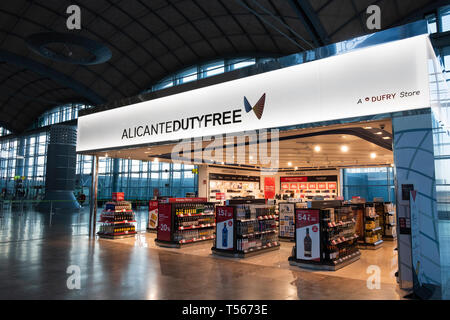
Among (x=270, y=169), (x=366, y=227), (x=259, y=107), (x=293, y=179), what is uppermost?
(x=259, y=107)

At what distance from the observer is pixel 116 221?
1143 centimetres

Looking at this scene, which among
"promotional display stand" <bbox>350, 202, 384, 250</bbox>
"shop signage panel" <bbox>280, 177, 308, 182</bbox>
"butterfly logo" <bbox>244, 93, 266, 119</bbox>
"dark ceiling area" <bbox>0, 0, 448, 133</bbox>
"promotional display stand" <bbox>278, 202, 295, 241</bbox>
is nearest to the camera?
"butterfly logo" <bbox>244, 93, 266, 119</bbox>

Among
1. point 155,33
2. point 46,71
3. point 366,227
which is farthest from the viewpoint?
point 46,71

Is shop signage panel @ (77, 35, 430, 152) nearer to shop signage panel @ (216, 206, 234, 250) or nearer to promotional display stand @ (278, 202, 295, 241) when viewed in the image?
shop signage panel @ (216, 206, 234, 250)

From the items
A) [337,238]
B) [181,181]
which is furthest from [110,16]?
[337,238]

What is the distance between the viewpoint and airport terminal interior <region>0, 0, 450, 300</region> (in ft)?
16.6

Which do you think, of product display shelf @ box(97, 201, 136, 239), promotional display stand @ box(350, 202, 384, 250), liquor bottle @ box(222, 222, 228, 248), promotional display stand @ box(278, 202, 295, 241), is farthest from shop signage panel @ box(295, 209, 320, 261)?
product display shelf @ box(97, 201, 136, 239)

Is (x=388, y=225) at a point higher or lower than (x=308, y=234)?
lower

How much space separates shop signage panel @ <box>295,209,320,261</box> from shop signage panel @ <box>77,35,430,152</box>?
2189 millimetres

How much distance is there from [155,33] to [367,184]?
682 inches

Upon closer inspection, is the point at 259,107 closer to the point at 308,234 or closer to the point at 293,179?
the point at 308,234

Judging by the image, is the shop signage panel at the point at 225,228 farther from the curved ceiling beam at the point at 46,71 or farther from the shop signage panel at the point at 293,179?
the curved ceiling beam at the point at 46,71

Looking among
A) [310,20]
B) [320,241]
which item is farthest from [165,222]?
[310,20]

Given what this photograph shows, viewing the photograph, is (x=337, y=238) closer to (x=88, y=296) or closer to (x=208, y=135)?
(x=208, y=135)
